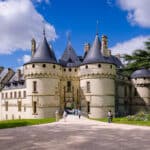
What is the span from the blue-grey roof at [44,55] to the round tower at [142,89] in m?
19.1

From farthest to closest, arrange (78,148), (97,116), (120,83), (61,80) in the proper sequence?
(120,83)
(61,80)
(97,116)
(78,148)

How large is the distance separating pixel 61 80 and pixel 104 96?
8.15m

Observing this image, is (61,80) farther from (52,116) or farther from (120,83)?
(120,83)

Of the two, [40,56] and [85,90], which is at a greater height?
[40,56]

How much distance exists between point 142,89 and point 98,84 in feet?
49.3

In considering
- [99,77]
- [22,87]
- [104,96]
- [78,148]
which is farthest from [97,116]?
[78,148]

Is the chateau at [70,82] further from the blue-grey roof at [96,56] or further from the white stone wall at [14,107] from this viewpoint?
the white stone wall at [14,107]

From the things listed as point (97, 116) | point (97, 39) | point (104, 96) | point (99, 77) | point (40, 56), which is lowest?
point (97, 116)

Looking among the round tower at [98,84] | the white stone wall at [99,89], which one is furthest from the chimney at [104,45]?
the white stone wall at [99,89]

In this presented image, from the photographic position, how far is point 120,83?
2147 inches

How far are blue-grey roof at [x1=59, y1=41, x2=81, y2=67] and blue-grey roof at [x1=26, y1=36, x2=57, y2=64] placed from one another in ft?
11.1

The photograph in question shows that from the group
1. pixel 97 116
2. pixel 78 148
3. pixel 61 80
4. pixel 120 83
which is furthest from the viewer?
pixel 120 83

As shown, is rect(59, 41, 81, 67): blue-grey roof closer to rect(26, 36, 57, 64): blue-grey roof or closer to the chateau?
the chateau

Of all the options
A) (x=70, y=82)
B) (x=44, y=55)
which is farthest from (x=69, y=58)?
(x=44, y=55)
